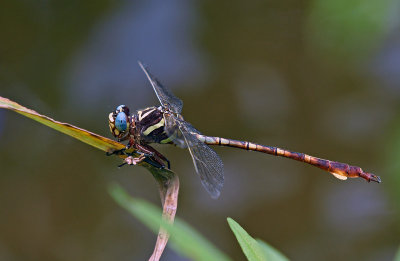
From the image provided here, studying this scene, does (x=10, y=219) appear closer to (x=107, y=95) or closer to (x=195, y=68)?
(x=107, y=95)

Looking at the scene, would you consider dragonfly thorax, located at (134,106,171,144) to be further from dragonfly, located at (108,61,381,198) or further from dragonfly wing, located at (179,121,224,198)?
dragonfly wing, located at (179,121,224,198)

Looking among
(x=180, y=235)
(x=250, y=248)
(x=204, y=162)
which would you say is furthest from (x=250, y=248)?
(x=204, y=162)

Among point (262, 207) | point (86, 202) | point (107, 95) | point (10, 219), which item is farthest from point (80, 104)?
point (262, 207)

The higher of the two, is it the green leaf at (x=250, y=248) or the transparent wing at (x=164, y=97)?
the transparent wing at (x=164, y=97)

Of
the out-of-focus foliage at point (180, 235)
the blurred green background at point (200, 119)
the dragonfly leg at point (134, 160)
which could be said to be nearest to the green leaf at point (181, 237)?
the out-of-focus foliage at point (180, 235)

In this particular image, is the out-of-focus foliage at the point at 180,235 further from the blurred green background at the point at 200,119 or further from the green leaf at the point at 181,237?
the blurred green background at the point at 200,119

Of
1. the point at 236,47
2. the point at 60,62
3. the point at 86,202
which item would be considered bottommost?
the point at 86,202
